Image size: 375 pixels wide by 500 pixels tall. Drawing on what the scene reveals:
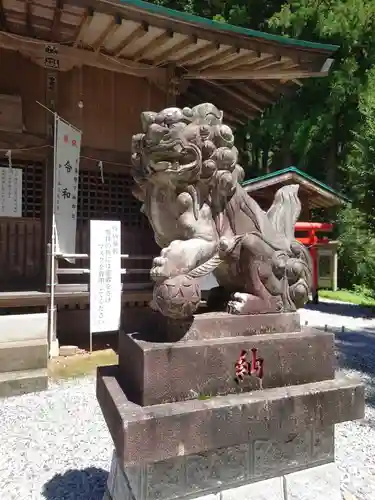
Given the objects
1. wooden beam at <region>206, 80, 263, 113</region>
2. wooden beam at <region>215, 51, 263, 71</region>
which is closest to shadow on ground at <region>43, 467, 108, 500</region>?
wooden beam at <region>215, 51, 263, 71</region>

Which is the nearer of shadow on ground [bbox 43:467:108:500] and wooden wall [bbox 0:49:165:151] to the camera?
shadow on ground [bbox 43:467:108:500]

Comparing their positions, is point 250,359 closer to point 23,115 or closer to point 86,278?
point 86,278

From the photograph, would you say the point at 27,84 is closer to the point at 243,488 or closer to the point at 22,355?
the point at 22,355

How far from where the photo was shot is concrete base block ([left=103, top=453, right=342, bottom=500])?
2.09 m

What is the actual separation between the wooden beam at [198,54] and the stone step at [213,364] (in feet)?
15.7

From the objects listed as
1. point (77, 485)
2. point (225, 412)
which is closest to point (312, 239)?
point (77, 485)

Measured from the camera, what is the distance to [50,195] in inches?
246

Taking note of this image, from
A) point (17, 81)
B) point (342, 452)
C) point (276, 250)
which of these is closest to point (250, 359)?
point (276, 250)

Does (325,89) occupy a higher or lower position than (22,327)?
higher

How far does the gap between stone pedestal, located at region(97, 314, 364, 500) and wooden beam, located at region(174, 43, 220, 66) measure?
4731mm

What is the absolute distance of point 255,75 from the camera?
670 cm

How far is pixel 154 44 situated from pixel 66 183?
2402mm

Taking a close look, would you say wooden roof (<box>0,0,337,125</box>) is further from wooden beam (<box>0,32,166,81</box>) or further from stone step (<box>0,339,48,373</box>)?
stone step (<box>0,339,48,373</box>)

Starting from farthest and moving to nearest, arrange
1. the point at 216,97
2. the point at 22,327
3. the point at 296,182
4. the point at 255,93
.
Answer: the point at 296,182
the point at 216,97
the point at 255,93
the point at 22,327
